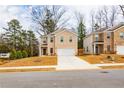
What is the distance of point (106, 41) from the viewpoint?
812 inches

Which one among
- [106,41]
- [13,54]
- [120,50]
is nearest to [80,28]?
[120,50]

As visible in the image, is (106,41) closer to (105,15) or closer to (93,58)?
(105,15)

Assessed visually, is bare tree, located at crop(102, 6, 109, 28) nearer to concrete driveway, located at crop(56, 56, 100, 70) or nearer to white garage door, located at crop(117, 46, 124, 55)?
white garage door, located at crop(117, 46, 124, 55)

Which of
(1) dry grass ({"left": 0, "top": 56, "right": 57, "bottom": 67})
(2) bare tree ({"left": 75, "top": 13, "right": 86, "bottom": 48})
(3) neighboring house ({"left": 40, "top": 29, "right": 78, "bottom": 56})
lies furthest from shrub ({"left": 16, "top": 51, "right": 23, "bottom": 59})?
(2) bare tree ({"left": 75, "top": 13, "right": 86, "bottom": 48})

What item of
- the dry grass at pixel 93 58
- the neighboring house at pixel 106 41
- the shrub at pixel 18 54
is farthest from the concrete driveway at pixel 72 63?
the shrub at pixel 18 54

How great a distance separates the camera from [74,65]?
1538 cm

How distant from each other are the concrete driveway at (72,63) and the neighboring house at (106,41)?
1.26 m

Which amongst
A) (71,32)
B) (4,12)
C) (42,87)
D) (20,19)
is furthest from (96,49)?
(42,87)

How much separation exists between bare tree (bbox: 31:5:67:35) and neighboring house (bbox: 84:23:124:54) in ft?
8.37

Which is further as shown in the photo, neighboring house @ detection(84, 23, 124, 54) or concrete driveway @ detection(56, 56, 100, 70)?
neighboring house @ detection(84, 23, 124, 54)

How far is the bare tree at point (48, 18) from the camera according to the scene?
16875 mm

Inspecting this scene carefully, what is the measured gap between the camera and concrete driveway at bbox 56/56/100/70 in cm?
1502
